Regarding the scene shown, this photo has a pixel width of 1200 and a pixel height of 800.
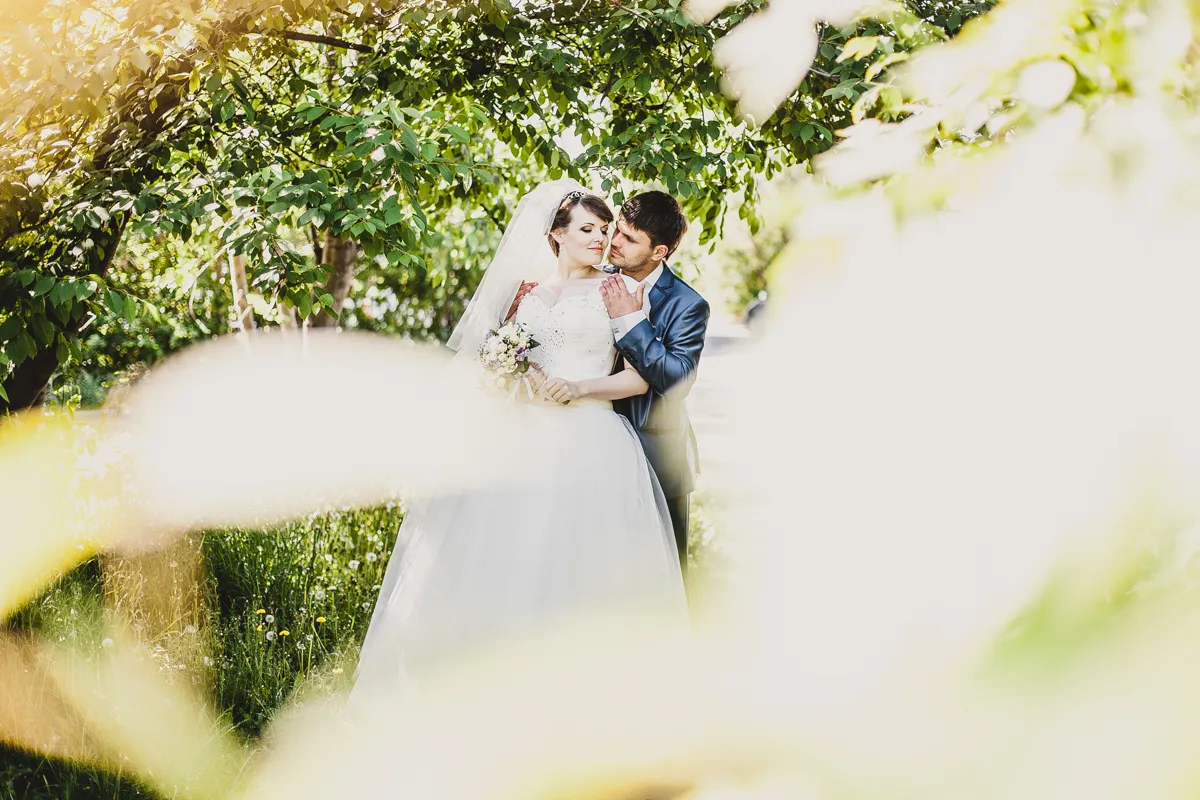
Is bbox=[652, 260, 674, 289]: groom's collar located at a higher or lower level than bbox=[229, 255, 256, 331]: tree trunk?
higher

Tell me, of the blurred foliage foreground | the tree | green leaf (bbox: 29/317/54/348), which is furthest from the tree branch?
the blurred foliage foreground

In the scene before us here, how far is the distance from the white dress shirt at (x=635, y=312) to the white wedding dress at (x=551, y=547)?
0.51ft

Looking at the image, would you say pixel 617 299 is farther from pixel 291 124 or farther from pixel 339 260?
pixel 339 260

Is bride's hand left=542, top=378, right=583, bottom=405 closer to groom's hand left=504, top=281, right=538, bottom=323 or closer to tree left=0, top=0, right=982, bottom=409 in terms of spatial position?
groom's hand left=504, top=281, right=538, bottom=323

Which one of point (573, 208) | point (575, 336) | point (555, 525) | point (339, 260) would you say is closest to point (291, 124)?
point (573, 208)

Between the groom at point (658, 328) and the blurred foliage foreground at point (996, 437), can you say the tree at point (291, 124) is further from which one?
the blurred foliage foreground at point (996, 437)

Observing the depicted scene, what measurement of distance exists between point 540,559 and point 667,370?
0.84m

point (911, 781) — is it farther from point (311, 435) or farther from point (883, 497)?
point (311, 435)

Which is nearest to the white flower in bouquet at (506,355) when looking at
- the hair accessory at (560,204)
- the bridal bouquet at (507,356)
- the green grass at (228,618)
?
the bridal bouquet at (507,356)

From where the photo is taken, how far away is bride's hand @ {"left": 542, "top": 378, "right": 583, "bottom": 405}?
3.40m

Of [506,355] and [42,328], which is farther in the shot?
[506,355]

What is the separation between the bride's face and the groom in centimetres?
10

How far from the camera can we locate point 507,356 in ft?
10.9

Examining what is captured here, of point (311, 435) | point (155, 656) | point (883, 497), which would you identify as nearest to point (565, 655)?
point (155, 656)
